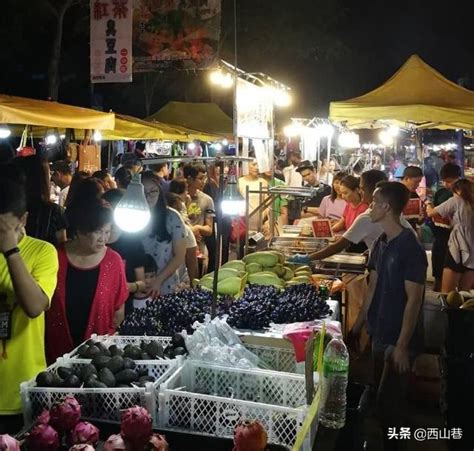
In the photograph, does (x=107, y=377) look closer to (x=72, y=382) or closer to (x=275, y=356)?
(x=72, y=382)

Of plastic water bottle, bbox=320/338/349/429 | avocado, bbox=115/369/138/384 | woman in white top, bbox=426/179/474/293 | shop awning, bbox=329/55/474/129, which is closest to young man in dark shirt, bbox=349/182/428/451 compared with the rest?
plastic water bottle, bbox=320/338/349/429

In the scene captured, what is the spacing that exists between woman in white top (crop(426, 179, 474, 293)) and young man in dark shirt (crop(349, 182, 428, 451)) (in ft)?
10.1

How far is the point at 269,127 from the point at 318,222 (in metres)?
2.04

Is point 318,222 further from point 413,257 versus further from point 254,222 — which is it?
point 413,257

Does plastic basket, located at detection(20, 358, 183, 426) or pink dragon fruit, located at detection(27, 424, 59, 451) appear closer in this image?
pink dragon fruit, located at detection(27, 424, 59, 451)

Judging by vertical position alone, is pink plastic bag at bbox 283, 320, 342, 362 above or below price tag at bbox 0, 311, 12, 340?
A: below

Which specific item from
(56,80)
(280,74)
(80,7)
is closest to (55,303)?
(56,80)

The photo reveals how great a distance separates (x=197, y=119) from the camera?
54.1ft

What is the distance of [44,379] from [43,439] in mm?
439

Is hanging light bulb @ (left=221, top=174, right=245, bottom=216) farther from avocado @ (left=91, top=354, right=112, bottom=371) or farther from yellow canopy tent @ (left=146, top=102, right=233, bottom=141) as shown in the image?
yellow canopy tent @ (left=146, top=102, right=233, bottom=141)

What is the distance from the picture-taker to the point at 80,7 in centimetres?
1805

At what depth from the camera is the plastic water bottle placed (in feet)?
8.34

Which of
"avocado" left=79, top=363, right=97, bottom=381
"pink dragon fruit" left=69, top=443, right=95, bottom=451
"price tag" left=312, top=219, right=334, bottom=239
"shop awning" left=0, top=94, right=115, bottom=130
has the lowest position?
"pink dragon fruit" left=69, top=443, right=95, bottom=451

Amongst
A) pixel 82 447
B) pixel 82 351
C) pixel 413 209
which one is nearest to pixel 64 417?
pixel 82 447
